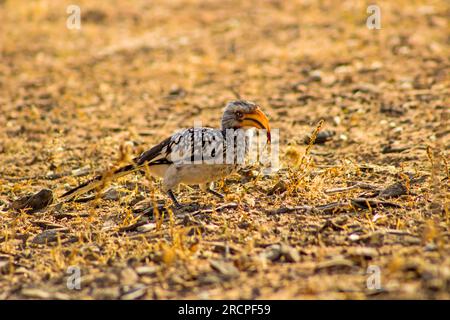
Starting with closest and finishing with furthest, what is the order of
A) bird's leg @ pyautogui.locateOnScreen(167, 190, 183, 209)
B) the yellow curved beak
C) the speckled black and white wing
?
the speckled black and white wing
bird's leg @ pyautogui.locateOnScreen(167, 190, 183, 209)
the yellow curved beak

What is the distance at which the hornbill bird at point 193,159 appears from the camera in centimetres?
573

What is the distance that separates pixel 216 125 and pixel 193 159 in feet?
9.06

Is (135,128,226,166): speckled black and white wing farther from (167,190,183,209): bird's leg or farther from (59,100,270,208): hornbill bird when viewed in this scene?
(167,190,183,209): bird's leg

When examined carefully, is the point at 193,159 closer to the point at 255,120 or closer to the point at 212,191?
the point at 212,191

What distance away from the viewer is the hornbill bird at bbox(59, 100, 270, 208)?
5727mm

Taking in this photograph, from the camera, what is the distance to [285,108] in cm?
889

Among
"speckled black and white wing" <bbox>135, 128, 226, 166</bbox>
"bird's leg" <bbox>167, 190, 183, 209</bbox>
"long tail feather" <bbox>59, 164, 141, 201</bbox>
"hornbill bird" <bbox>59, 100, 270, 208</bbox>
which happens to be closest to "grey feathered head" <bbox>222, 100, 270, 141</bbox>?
"hornbill bird" <bbox>59, 100, 270, 208</bbox>

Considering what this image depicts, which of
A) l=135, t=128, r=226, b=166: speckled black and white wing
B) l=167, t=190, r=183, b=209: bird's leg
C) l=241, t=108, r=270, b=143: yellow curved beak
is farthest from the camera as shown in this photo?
l=241, t=108, r=270, b=143: yellow curved beak

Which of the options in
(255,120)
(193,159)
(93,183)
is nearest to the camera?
(193,159)

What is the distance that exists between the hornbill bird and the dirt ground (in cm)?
22

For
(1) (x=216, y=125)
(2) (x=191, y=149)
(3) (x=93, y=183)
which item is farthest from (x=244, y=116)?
(1) (x=216, y=125)

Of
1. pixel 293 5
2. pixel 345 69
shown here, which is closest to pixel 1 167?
pixel 345 69

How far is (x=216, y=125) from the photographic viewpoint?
27.7ft

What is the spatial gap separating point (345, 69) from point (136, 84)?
3.12m
